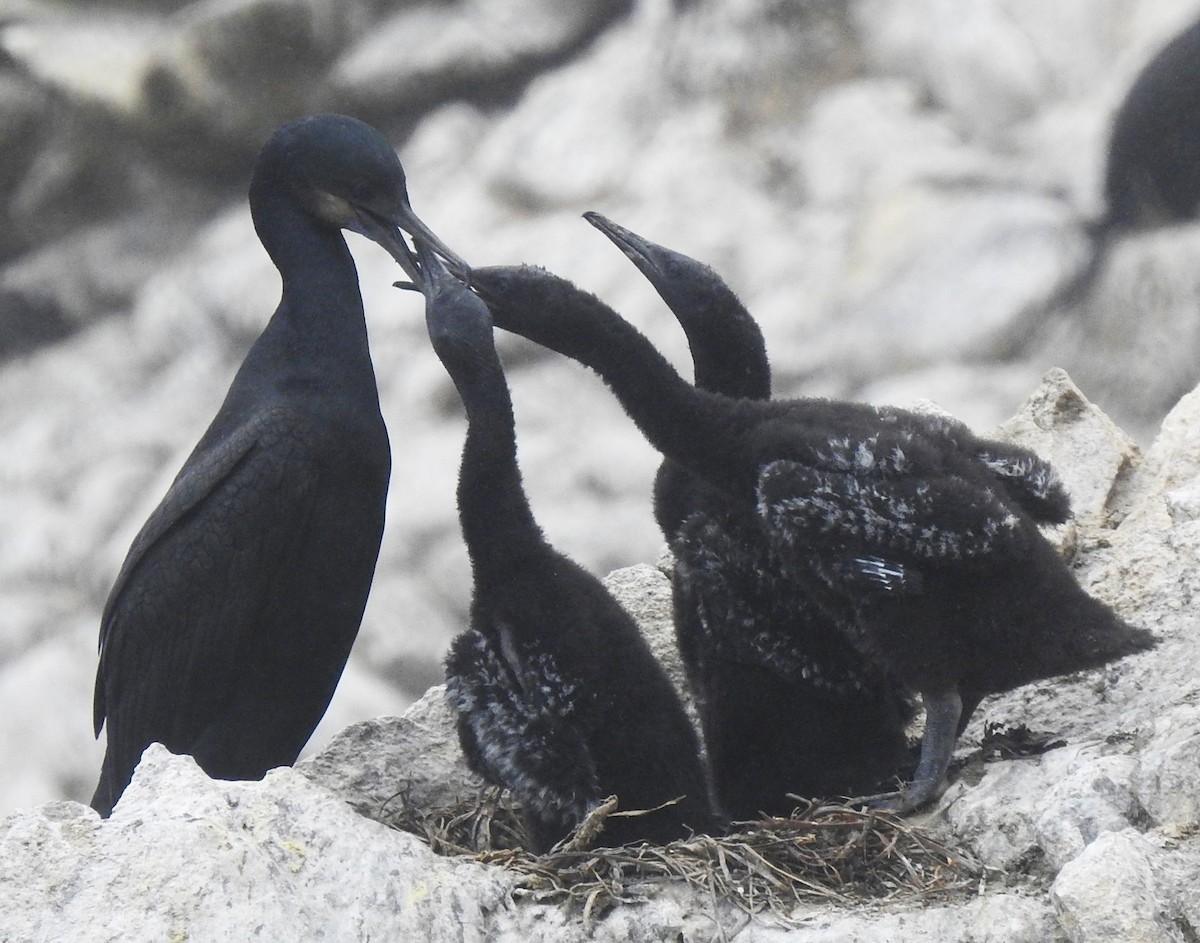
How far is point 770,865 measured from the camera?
2885mm

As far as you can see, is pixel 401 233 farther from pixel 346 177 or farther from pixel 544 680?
pixel 544 680

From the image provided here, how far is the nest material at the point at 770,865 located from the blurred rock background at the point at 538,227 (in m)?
3.66

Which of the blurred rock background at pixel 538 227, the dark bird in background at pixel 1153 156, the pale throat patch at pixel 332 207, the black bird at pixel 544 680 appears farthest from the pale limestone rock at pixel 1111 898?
the dark bird in background at pixel 1153 156

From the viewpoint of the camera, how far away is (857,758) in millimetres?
3443

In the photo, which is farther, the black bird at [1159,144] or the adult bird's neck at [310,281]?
the black bird at [1159,144]

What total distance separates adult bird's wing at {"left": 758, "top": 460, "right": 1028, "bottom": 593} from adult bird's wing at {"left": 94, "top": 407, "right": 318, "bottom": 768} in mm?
1177

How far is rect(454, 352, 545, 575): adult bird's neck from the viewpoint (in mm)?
3352

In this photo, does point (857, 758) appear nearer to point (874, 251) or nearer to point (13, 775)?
point (874, 251)

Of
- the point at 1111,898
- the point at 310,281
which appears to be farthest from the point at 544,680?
the point at 310,281

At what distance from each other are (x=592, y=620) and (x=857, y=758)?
2.04 feet

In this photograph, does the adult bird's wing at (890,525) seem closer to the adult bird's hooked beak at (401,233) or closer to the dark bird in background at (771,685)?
the dark bird in background at (771,685)

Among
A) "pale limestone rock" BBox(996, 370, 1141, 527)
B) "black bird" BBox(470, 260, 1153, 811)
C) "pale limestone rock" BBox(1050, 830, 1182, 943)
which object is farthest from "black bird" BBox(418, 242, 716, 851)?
"pale limestone rock" BBox(996, 370, 1141, 527)

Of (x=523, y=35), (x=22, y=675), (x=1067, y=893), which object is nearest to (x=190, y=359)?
(x=22, y=675)

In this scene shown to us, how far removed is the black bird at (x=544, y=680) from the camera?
125 inches
